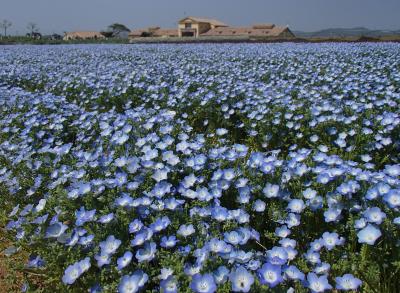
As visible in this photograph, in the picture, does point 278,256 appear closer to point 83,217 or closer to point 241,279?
point 241,279

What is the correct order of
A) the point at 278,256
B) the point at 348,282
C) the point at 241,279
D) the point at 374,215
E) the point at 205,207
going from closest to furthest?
the point at 241,279
the point at 348,282
the point at 278,256
the point at 374,215
the point at 205,207

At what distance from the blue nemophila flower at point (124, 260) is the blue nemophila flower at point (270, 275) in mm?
589

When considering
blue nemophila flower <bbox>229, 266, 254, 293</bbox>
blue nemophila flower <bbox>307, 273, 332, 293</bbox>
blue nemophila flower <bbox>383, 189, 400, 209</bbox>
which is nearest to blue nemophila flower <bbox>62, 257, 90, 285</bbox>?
blue nemophila flower <bbox>229, 266, 254, 293</bbox>

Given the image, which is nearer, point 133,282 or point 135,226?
point 133,282

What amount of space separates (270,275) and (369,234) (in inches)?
23.5

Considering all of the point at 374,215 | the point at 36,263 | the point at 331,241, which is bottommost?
the point at 36,263

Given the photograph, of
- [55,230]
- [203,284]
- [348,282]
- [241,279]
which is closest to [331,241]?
[348,282]

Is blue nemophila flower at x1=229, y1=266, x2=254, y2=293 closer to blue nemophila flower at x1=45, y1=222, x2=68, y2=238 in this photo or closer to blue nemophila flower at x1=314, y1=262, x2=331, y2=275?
blue nemophila flower at x1=314, y1=262, x2=331, y2=275

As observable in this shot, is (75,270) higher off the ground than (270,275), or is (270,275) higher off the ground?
(270,275)

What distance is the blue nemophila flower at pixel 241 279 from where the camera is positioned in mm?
1440

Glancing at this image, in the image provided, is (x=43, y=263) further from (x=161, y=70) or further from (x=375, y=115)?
(x=161, y=70)

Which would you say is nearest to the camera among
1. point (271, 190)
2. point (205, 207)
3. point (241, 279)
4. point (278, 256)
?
point (241, 279)

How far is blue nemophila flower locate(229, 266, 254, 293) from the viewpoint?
4.72ft

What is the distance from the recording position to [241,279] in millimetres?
1473
